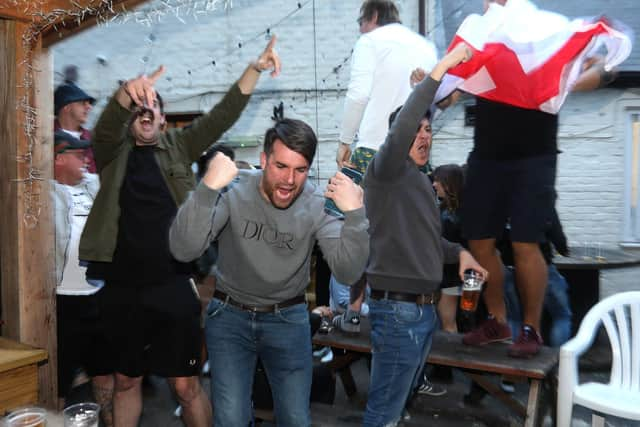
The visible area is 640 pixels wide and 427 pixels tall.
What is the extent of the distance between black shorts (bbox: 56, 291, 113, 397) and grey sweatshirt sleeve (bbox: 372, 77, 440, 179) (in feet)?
5.93

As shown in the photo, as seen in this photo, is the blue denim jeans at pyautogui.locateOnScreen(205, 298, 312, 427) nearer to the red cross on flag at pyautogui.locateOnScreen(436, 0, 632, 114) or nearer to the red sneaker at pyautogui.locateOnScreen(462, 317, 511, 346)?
the red sneaker at pyautogui.locateOnScreen(462, 317, 511, 346)

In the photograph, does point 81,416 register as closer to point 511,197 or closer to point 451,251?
point 451,251

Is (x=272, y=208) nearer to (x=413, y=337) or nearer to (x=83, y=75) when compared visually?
(x=413, y=337)

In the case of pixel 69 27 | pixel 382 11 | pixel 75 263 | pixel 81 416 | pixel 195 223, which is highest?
pixel 382 11

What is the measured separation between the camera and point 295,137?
2.10m

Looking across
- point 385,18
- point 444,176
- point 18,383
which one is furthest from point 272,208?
point 444,176

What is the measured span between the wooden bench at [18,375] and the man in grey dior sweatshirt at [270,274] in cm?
74

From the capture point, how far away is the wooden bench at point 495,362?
2.71 metres

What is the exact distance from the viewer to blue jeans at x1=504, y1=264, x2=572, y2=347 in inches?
146

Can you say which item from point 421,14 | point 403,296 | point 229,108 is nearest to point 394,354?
point 403,296

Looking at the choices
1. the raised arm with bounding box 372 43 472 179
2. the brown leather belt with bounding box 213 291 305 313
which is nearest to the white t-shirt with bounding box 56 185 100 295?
the brown leather belt with bounding box 213 291 305 313

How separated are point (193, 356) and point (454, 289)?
2107 mm

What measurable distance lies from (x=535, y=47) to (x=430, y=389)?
242 centimetres

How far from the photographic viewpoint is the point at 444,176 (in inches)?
143
